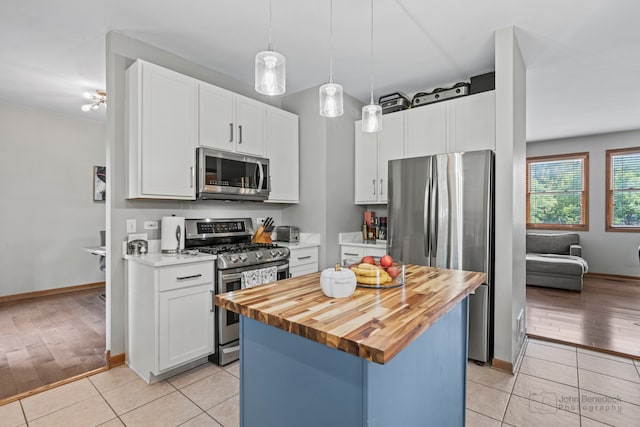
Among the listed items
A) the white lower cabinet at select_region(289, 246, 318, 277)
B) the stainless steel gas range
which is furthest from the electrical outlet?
the white lower cabinet at select_region(289, 246, 318, 277)

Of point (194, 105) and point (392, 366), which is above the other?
point (194, 105)

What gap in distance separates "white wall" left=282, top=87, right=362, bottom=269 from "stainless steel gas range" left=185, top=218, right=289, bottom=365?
624 mm

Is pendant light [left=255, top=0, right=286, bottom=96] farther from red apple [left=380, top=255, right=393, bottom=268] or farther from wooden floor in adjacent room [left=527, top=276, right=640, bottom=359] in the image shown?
wooden floor in adjacent room [left=527, top=276, right=640, bottom=359]

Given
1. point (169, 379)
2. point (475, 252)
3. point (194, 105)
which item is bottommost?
point (169, 379)

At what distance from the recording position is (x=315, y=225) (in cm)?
376

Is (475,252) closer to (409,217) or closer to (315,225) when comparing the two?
(409,217)

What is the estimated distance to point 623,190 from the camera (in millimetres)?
5785

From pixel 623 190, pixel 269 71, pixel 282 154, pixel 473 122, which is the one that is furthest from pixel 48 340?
pixel 623 190

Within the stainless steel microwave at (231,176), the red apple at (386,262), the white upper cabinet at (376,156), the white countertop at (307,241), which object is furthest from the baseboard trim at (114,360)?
the white upper cabinet at (376,156)

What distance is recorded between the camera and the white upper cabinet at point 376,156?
3656mm

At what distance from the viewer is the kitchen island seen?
102cm

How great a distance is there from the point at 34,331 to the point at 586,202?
8.43 metres

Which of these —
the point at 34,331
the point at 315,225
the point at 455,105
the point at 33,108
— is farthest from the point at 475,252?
the point at 33,108

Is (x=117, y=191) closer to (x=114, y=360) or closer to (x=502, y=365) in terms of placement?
(x=114, y=360)
